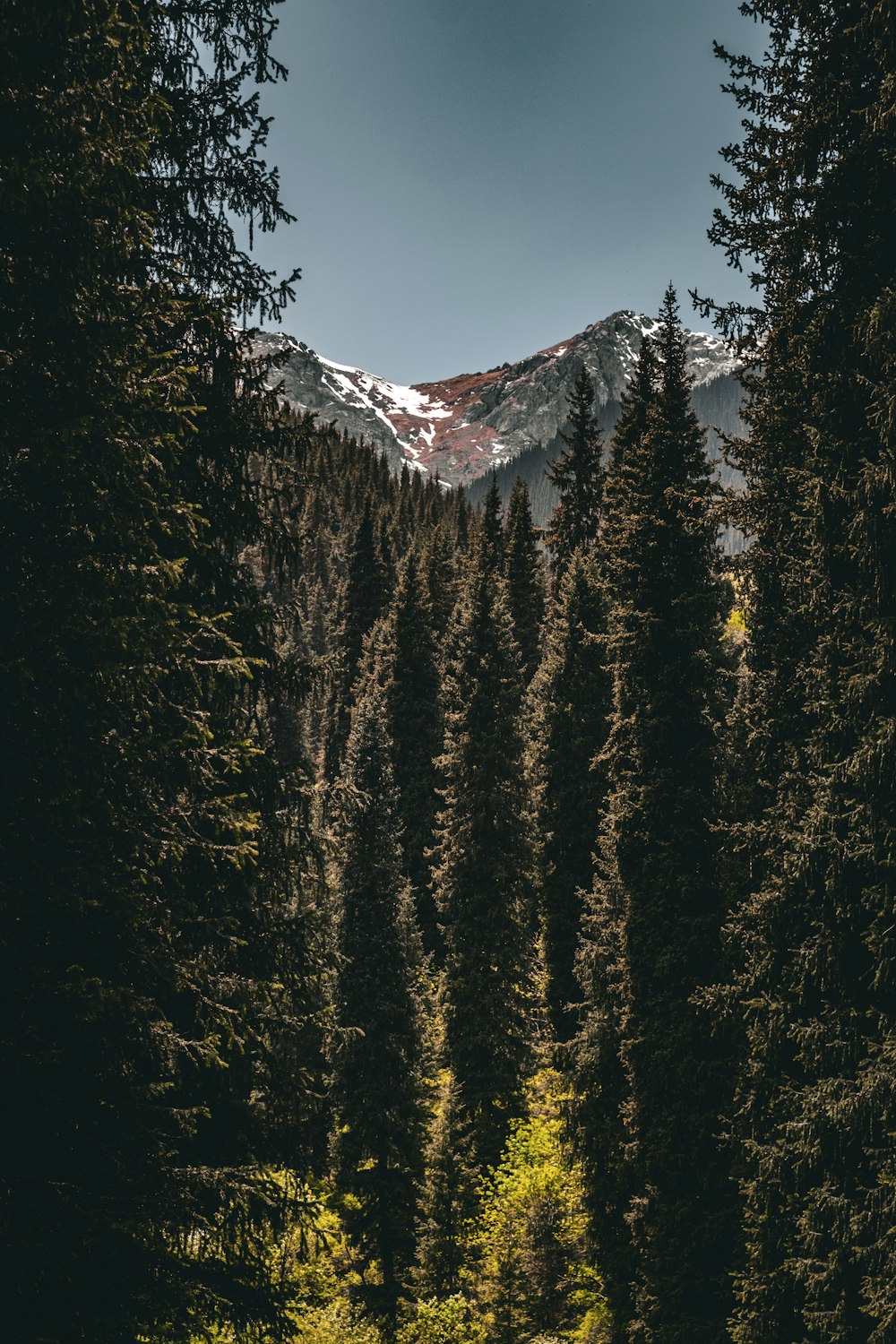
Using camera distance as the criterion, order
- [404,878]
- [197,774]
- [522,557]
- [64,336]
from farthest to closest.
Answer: [522,557], [404,878], [197,774], [64,336]

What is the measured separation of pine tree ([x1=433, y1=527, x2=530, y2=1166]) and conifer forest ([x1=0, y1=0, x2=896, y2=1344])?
4.15 meters

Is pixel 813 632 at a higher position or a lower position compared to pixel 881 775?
higher

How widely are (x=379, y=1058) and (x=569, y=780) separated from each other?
9.92 meters

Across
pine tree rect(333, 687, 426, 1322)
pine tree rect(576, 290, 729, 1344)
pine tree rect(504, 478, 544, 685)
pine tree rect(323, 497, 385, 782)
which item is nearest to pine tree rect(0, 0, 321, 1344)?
pine tree rect(576, 290, 729, 1344)

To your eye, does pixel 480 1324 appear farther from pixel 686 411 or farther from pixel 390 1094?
pixel 686 411

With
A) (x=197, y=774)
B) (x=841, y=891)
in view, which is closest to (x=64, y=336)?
(x=197, y=774)

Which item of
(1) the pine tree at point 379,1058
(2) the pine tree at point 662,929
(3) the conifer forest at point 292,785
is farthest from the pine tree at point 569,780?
(2) the pine tree at point 662,929

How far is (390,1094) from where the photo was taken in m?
21.5

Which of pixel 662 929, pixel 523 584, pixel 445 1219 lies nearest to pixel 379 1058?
pixel 445 1219

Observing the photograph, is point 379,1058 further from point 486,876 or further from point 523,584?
point 523,584

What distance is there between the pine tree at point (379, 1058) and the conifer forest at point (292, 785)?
314 centimetres

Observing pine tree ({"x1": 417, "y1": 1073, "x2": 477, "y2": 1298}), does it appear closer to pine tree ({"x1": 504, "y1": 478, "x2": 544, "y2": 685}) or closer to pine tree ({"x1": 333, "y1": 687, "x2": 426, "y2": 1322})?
pine tree ({"x1": 333, "y1": 687, "x2": 426, "y2": 1322})

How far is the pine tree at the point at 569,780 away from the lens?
2538cm

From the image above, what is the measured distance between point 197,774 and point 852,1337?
8.65 meters
